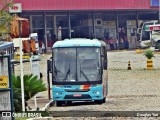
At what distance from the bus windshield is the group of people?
5651 cm

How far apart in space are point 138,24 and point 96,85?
203ft

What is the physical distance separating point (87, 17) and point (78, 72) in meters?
57.3

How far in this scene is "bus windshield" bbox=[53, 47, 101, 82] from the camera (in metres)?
25.7

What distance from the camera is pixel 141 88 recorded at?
32.8 metres

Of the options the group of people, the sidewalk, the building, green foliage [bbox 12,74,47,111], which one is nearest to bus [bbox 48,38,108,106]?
the sidewalk

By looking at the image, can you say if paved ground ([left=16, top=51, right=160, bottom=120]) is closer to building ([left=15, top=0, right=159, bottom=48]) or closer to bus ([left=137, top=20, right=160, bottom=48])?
bus ([left=137, top=20, right=160, bottom=48])

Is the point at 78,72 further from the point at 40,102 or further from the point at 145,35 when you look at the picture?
the point at 145,35

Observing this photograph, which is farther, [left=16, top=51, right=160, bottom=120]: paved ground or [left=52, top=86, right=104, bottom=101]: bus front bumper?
[left=52, top=86, right=104, bottom=101]: bus front bumper

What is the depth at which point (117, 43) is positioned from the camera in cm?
8344

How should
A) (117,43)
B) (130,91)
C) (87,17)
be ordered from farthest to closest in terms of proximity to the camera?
(117,43) → (87,17) → (130,91)

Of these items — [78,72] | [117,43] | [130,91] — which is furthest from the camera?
→ [117,43]

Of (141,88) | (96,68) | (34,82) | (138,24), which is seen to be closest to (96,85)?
(96,68)

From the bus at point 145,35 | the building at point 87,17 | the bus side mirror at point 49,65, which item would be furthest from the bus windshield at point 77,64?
the bus at point 145,35

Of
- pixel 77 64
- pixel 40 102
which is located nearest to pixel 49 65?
pixel 77 64
